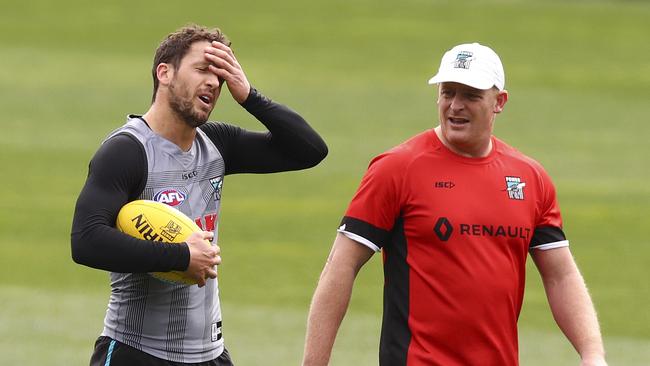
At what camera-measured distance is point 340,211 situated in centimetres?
2109

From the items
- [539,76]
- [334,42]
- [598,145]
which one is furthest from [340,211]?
[334,42]

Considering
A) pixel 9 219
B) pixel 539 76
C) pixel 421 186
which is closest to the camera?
pixel 421 186

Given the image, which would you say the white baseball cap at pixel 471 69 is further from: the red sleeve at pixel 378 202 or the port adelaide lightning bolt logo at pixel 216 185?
the port adelaide lightning bolt logo at pixel 216 185

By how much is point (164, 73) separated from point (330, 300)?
1405 mm

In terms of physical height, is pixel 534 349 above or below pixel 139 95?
below

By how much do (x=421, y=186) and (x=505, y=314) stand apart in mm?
681

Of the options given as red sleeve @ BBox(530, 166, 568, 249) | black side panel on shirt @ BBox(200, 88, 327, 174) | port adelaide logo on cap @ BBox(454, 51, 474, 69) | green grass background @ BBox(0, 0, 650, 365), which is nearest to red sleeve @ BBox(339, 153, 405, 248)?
port adelaide logo on cap @ BBox(454, 51, 474, 69)

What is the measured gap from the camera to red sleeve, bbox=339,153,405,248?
20.8 ft

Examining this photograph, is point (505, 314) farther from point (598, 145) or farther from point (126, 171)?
point (598, 145)

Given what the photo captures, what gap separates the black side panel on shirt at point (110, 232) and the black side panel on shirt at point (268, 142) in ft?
2.53

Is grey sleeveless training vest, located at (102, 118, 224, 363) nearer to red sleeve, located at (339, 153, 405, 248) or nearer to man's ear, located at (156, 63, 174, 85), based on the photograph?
man's ear, located at (156, 63, 174, 85)

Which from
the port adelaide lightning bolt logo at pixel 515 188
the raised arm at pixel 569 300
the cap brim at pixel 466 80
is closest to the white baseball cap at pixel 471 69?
the cap brim at pixel 466 80

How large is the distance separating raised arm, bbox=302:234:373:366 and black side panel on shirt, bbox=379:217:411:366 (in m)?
0.13

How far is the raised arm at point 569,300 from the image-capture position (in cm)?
657
